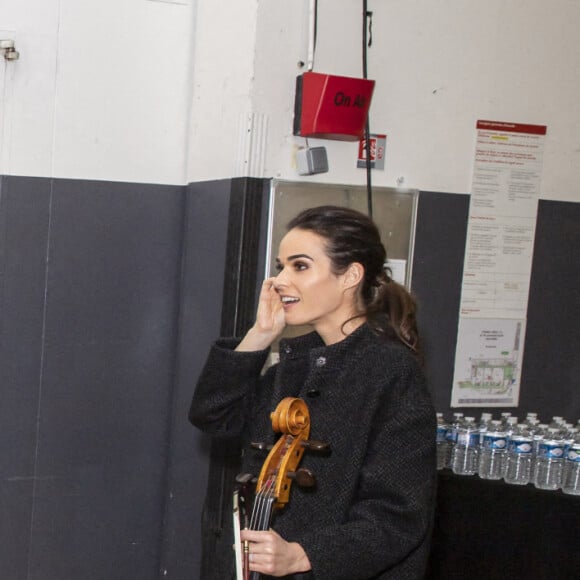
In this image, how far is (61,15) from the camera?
3.18m

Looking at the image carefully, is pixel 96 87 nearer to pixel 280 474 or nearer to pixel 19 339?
pixel 19 339

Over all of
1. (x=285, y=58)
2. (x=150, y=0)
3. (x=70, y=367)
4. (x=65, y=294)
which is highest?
(x=150, y=0)

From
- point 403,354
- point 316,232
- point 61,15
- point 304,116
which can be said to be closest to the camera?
point 403,354

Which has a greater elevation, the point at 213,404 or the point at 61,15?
the point at 61,15

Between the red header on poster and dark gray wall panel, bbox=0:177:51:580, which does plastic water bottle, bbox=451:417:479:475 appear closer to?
the red header on poster

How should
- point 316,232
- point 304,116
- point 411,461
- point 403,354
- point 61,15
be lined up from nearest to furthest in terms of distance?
point 411,461
point 403,354
point 316,232
point 304,116
point 61,15

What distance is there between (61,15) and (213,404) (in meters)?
1.61

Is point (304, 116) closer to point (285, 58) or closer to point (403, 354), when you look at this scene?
point (285, 58)

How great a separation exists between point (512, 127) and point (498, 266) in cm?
48

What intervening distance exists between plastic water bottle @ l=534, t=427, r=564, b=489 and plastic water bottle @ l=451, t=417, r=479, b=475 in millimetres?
192

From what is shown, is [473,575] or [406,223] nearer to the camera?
[473,575]

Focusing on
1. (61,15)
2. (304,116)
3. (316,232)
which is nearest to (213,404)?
(316,232)

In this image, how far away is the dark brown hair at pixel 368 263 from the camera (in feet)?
6.85

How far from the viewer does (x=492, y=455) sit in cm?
304
